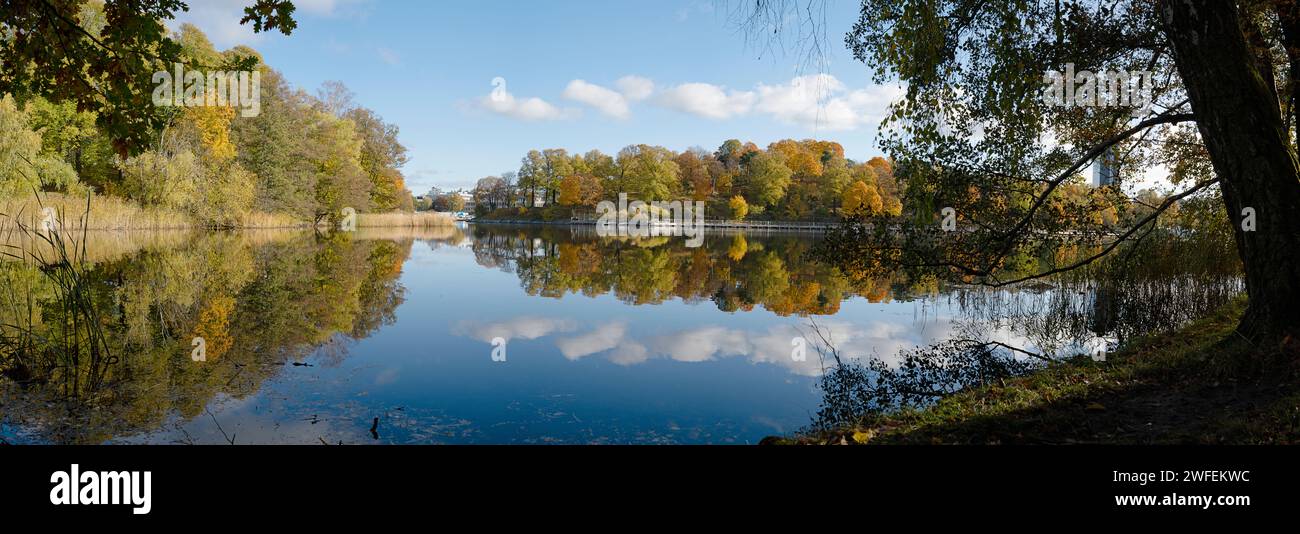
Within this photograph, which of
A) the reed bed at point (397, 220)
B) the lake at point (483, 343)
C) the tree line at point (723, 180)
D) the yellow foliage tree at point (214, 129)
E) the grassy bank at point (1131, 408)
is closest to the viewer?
the grassy bank at point (1131, 408)

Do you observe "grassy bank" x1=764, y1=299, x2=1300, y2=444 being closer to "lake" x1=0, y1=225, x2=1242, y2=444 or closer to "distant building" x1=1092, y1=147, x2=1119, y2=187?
"lake" x1=0, y1=225, x2=1242, y2=444

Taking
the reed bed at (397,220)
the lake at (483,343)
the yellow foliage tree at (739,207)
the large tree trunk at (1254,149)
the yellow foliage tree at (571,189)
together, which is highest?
the yellow foliage tree at (571,189)

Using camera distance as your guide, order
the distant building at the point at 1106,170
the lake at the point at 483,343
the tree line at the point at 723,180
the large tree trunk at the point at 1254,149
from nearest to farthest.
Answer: the large tree trunk at the point at 1254,149 < the lake at the point at 483,343 < the distant building at the point at 1106,170 < the tree line at the point at 723,180

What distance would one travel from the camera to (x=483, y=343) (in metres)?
10.4

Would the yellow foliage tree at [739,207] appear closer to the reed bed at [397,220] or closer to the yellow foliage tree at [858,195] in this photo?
the yellow foliage tree at [858,195]

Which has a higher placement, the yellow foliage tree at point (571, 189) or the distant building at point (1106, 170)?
the yellow foliage tree at point (571, 189)

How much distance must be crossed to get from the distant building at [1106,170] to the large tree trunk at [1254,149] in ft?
16.0

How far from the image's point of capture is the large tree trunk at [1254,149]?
5.83m

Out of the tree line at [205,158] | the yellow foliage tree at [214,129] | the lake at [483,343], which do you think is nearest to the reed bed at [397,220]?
the tree line at [205,158]

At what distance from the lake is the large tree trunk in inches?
131

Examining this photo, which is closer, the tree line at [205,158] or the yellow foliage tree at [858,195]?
the tree line at [205,158]

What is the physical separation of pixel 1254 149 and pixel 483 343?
9.73 m
